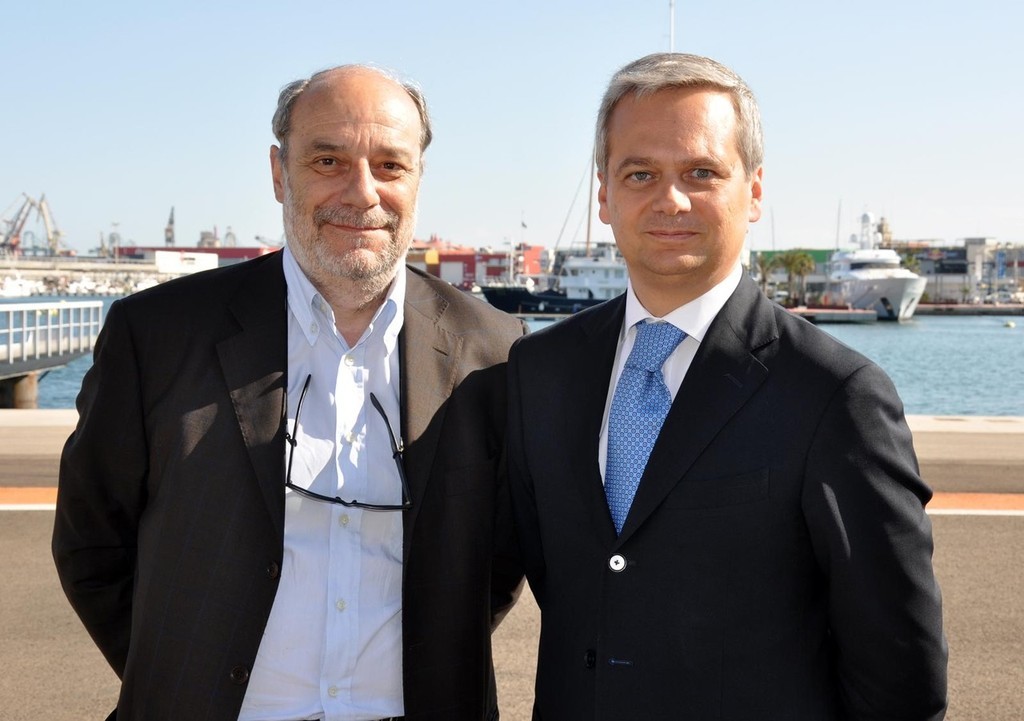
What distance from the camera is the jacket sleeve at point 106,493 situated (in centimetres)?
215

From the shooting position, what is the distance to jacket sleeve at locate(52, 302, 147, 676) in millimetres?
2152

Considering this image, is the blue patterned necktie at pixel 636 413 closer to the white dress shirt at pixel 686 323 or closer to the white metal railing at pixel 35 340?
the white dress shirt at pixel 686 323

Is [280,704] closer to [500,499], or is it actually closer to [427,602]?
[427,602]

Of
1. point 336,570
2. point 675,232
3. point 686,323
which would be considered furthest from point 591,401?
point 336,570

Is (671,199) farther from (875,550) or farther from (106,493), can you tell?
(106,493)

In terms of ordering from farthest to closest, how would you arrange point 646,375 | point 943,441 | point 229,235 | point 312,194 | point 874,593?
point 229,235, point 943,441, point 312,194, point 646,375, point 874,593

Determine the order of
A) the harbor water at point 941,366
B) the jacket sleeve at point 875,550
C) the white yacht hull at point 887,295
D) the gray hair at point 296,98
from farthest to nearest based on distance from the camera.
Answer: the white yacht hull at point 887,295
the harbor water at point 941,366
the gray hair at point 296,98
the jacket sleeve at point 875,550

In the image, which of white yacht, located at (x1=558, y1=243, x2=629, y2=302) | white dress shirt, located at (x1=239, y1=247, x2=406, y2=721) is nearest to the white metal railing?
white dress shirt, located at (x1=239, y1=247, x2=406, y2=721)

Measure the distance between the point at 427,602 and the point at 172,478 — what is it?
23.3 inches

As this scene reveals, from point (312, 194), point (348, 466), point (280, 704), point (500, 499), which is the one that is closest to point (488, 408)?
point (500, 499)

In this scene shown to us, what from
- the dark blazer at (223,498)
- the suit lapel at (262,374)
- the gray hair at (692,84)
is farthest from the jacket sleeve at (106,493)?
the gray hair at (692,84)

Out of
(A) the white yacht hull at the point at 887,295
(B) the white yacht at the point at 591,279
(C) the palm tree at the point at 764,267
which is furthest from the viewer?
(C) the palm tree at the point at 764,267

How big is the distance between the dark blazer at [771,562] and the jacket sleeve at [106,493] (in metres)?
1.01

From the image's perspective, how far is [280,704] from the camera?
81.8 inches
